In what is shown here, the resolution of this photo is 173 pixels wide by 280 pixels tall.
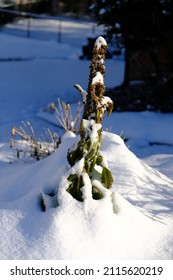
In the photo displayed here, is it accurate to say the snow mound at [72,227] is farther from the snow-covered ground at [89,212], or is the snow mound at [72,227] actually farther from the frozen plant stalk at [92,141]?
the frozen plant stalk at [92,141]

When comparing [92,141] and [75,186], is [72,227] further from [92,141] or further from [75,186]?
[92,141]

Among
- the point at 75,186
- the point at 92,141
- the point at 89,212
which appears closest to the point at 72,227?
the point at 89,212

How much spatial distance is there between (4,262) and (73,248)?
52 cm

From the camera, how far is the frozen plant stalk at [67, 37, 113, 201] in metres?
4.41

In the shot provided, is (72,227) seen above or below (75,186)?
below

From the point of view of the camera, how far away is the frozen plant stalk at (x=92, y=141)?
4410mm

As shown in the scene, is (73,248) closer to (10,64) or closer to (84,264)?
(84,264)

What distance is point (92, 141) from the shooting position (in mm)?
4438

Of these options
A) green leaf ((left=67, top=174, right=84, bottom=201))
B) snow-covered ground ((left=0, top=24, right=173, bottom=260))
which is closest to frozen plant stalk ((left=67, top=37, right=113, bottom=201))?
green leaf ((left=67, top=174, right=84, bottom=201))

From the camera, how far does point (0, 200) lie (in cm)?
494

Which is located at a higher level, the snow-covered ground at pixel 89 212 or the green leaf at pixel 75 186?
the green leaf at pixel 75 186

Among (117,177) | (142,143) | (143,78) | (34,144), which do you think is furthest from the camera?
(143,78)

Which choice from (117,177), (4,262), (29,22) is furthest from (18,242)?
(29,22)

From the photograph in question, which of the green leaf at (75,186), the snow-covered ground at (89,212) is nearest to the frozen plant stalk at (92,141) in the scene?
the green leaf at (75,186)
